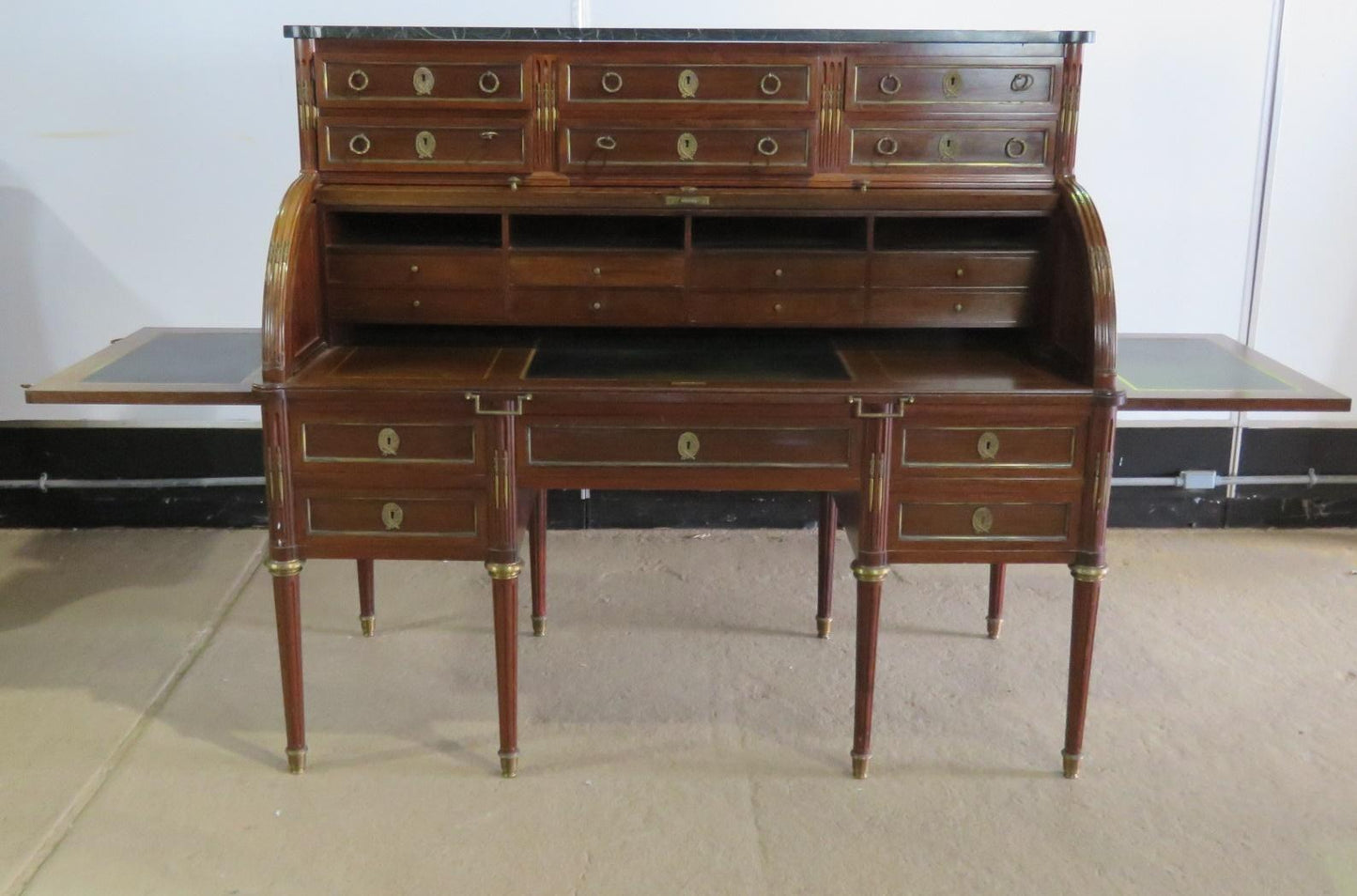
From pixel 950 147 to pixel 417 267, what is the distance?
1.12 meters

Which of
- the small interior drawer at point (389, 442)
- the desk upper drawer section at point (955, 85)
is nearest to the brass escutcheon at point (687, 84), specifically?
the desk upper drawer section at point (955, 85)

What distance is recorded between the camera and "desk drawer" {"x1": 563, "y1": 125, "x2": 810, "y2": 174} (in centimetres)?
240

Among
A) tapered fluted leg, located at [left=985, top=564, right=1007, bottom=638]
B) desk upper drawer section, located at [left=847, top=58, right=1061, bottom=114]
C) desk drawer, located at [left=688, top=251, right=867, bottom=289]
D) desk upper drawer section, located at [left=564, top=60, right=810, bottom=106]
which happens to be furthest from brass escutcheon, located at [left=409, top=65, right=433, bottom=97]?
tapered fluted leg, located at [left=985, top=564, right=1007, bottom=638]

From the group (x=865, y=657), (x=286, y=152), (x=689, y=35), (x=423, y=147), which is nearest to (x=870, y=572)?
(x=865, y=657)

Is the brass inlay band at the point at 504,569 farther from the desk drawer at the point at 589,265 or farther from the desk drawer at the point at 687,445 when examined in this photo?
the desk drawer at the point at 589,265

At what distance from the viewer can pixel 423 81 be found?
2369 mm

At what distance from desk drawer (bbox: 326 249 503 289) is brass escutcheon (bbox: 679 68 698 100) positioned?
1.64ft

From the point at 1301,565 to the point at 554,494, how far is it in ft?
7.36

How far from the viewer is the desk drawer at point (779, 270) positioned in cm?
247

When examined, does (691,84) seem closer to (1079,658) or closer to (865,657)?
(865,657)

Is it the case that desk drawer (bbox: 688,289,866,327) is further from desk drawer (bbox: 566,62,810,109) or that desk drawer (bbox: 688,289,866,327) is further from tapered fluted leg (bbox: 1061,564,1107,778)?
tapered fluted leg (bbox: 1061,564,1107,778)

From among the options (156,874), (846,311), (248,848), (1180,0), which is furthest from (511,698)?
(1180,0)

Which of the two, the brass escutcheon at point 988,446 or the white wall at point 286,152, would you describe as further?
the white wall at point 286,152

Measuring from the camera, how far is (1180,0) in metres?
3.36
